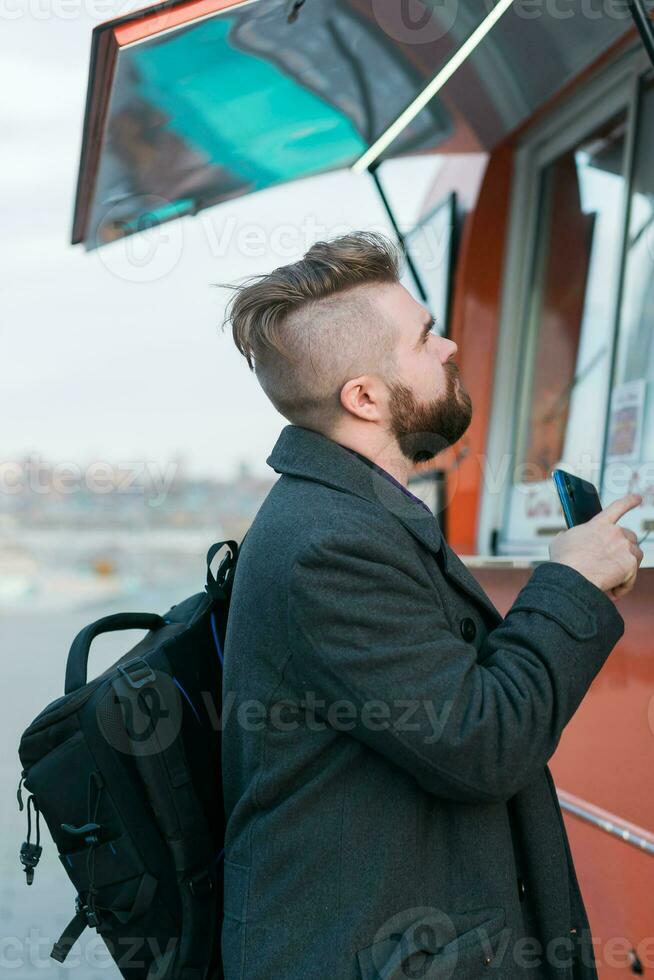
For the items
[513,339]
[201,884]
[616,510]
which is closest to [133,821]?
[201,884]

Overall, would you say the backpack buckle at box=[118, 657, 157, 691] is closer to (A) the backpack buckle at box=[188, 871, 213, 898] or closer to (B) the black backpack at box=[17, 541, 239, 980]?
(B) the black backpack at box=[17, 541, 239, 980]

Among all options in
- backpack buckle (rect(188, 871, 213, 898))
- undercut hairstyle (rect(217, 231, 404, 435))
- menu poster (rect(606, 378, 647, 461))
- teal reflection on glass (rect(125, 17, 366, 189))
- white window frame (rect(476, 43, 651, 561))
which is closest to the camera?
backpack buckle (rect(188, 871, 213, 898))

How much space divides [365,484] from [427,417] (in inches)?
7.8

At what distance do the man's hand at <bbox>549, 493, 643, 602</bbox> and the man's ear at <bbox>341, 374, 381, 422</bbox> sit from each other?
401 mm

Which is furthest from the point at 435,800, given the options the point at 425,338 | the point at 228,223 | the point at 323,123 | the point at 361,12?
the point at 228,223

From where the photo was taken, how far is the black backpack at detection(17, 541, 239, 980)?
1737 mm

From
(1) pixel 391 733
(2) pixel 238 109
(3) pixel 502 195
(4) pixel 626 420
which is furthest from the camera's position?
(3) pixel 502 195

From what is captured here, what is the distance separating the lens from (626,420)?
11.4 ft

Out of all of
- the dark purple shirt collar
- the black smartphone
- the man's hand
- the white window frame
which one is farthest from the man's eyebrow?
the white window frame

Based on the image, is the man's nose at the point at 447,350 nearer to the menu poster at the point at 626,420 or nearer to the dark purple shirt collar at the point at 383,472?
the dark purple shirt collar at the point at 383,472

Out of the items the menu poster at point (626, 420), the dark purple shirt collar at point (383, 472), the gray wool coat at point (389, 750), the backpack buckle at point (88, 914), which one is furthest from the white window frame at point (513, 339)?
the backpack buckle at point (88, 914)

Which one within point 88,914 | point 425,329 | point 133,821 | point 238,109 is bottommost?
point 88,914

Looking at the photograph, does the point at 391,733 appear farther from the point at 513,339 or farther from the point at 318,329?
the point at 513,339

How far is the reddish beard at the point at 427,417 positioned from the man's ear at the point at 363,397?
0.03 meters
